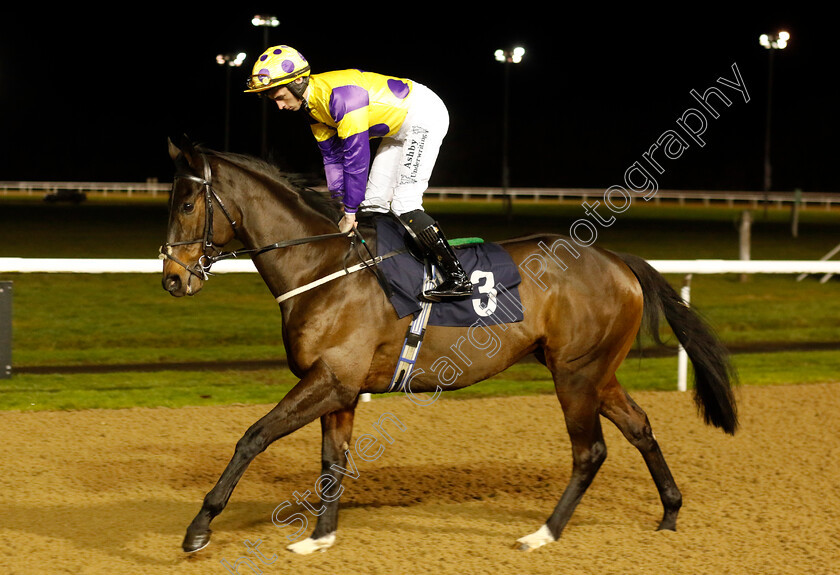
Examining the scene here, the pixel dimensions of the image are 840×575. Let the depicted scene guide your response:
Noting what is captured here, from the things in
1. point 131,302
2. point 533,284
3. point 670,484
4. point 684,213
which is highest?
point 533,284

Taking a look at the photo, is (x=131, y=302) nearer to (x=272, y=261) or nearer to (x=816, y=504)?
(x=272, y=261)

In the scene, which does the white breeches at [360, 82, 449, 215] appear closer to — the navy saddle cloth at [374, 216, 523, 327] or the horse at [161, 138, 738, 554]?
the navy saddle cloth at [374, 216, 523, 327]

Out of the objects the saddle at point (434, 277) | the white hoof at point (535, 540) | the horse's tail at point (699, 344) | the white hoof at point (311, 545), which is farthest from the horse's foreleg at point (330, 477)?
the horse's tail at point (699, 344)

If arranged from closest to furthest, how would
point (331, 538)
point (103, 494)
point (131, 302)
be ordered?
1. point (331, 538)
2. point (103, 494)
3. point (131, 302)

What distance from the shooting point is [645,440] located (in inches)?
163

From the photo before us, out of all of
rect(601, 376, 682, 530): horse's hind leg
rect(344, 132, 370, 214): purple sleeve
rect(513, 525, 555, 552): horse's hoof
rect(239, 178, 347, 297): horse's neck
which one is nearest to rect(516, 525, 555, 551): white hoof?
rect(513, 525, 555, 552): horse's hoof

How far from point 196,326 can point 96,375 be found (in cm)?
242

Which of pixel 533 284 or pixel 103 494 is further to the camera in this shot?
pixel 103 494

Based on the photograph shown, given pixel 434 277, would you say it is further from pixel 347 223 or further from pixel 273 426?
pixel 273 426

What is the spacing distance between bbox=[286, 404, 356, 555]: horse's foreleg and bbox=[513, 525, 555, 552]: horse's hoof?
0.76 m

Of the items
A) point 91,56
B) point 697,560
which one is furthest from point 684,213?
point 91,56

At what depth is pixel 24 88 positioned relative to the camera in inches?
2361

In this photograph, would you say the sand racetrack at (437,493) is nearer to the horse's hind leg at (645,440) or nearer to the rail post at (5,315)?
the horse's hind leg at (645,440)

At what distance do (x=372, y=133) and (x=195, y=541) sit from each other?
180cm
